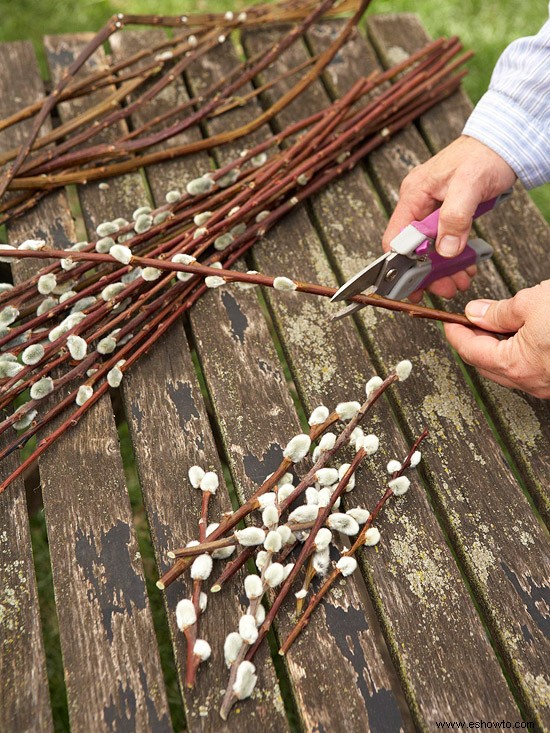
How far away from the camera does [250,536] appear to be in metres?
1.12

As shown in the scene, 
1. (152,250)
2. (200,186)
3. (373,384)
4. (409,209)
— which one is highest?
(200,186)

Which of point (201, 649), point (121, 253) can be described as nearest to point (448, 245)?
point (121, 253)

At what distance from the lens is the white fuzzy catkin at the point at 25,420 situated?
131cm

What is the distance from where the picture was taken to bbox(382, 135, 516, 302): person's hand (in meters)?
1.33

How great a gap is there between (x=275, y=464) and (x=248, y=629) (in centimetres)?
33


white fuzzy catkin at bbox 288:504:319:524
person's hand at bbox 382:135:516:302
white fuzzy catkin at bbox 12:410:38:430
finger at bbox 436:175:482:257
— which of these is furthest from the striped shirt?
white fuzzy catkin at bbox 12:410:38:430

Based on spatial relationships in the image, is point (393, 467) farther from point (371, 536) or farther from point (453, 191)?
point (453, 191)

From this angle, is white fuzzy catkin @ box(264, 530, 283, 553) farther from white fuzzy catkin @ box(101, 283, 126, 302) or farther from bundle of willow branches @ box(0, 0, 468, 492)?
white fuzzy catkin @ box(101, 283, 126, 302)

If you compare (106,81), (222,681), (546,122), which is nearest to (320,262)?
(546,122)

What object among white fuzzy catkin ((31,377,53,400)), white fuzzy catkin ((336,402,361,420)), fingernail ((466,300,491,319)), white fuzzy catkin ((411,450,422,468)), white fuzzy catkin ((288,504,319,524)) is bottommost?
white fuzzy catkin ((288,504,319,524))

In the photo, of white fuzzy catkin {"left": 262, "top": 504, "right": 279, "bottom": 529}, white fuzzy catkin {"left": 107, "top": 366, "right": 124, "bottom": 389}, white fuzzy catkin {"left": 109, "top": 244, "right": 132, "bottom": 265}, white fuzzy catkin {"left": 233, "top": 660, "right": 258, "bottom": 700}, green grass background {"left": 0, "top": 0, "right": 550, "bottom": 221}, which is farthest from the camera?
green grass background {"left": 0, "top": 0, "right": 550, "bottom": 221}

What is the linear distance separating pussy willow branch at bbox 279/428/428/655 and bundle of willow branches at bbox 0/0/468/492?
0.94 feet

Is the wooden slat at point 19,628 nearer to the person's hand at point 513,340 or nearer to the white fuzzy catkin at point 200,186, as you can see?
the white fuzzy catkin at point 200,186

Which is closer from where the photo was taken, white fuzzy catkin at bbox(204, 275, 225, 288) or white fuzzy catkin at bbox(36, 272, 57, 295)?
white fuzzy catkin at bbox(204, 275, 225, 288)
